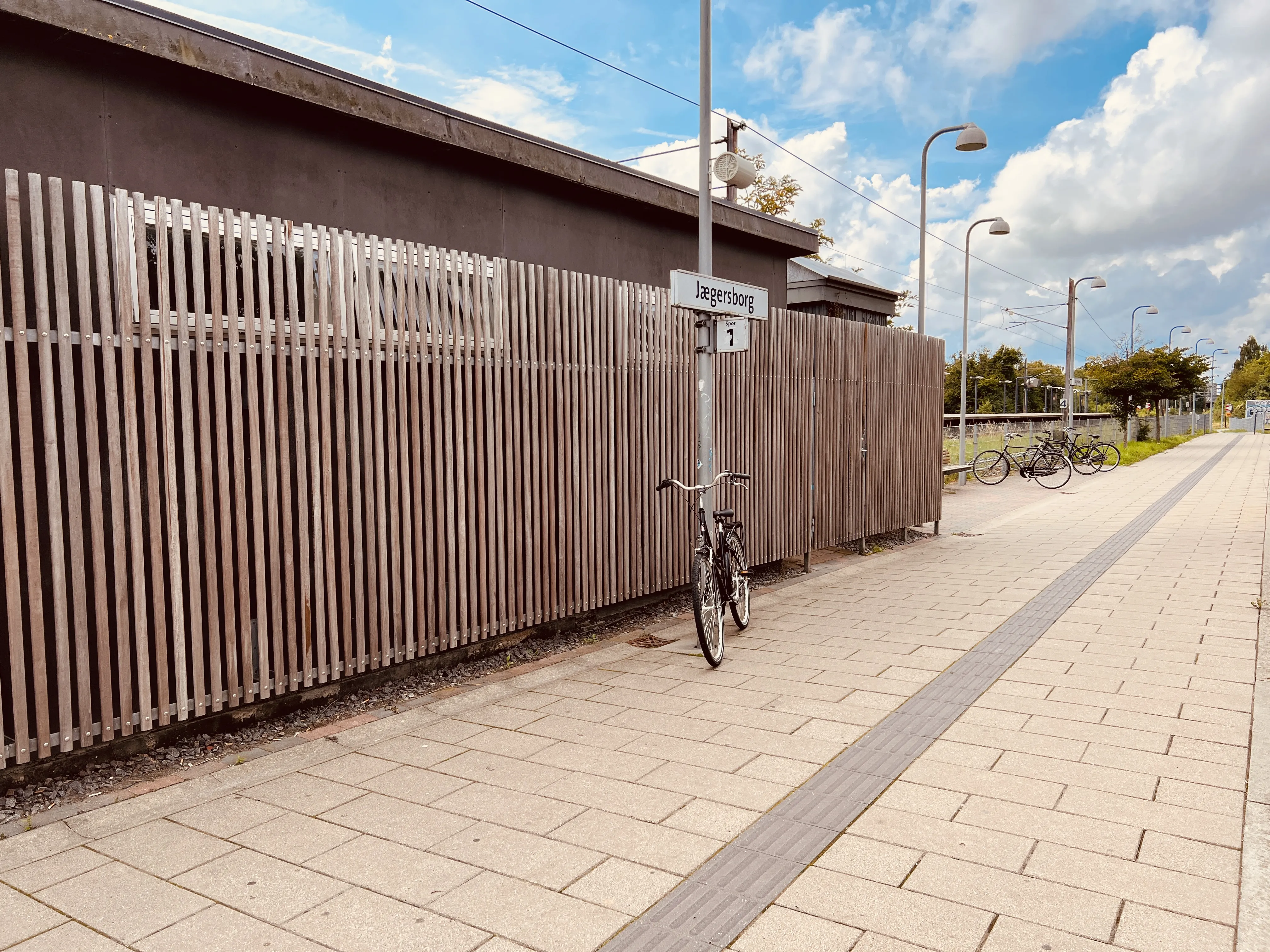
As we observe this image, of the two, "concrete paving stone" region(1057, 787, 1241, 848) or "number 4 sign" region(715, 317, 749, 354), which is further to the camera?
"number 4 sign" region(715, 317, 749, 354)

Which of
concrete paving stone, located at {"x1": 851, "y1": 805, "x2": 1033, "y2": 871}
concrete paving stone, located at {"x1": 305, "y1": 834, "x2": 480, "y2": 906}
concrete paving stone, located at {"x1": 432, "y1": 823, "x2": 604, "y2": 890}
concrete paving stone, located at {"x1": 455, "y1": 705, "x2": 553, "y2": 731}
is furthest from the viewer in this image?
concrete paving stone, located at {"x1": 455, "y1": 705, "x2": 553, "y2": 731}

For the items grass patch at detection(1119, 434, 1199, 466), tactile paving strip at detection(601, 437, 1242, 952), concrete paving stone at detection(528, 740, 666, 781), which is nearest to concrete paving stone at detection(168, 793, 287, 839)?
concrete paving stone at detection(528, 740, 666, 781)

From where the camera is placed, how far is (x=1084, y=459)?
2270cm

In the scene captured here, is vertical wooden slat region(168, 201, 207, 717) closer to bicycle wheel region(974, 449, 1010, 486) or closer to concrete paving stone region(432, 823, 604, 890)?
concrete paving stone region(432, 823, 604, 890)

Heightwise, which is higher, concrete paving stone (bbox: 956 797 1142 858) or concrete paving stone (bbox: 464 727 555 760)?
concrete paving stone (bbox: 956 797 1142 858)

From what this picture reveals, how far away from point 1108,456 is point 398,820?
23.9 m

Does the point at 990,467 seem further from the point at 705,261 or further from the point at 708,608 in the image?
the point at 708,608

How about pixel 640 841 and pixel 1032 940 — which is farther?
pixel 640 841

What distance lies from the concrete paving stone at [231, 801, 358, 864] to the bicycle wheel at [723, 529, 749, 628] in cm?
351

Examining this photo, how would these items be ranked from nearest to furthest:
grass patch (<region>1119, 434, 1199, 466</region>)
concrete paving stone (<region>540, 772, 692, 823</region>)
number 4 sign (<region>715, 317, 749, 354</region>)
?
1. concrete paving stone (<region>540, 772, 692, 823</region>)
2. number 4 sign (<region>715, 317, 749, 354</region>)
3. grass patch (<region>1119, 434, 1199, 466</region>)

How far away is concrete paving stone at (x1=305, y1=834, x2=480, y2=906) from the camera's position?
3051 millimetres

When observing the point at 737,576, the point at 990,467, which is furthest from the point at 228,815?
the point at 990,467

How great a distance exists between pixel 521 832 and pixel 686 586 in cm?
454

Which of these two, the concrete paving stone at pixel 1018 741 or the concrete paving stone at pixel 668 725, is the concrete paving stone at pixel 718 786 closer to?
the concrete paving stone at pixel 668 725
